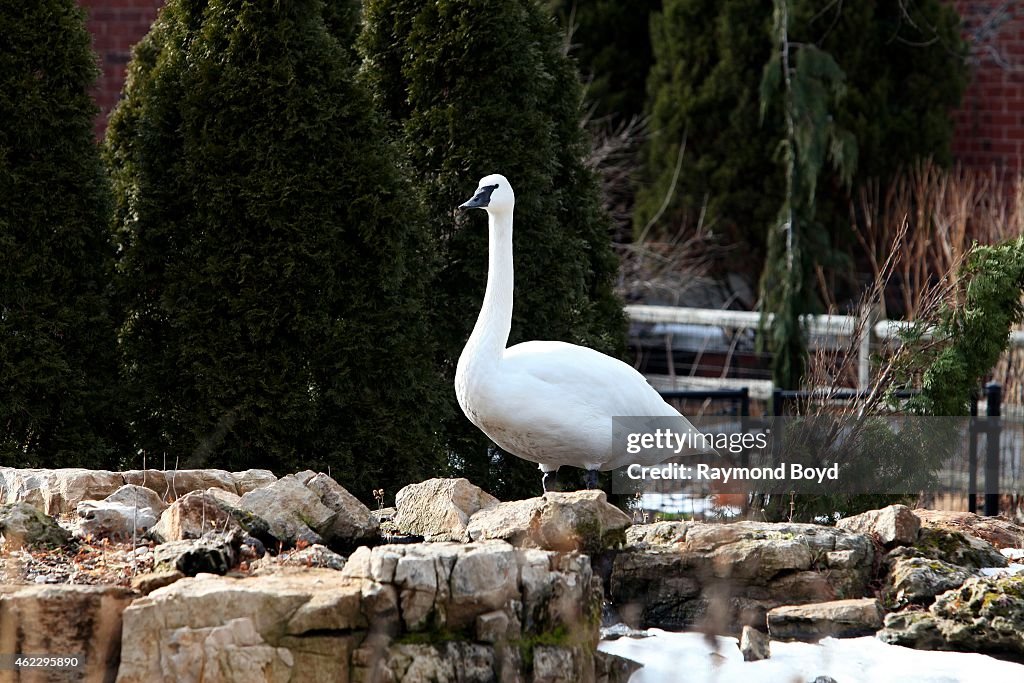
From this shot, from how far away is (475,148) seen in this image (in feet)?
24.1

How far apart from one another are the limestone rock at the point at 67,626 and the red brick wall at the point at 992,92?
10864mm

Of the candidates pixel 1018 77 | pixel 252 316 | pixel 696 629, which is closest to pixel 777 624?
pixel 696 629

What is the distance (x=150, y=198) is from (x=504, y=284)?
2.05 metres

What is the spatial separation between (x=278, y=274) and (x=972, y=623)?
3.64 m

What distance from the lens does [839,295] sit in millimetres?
13086

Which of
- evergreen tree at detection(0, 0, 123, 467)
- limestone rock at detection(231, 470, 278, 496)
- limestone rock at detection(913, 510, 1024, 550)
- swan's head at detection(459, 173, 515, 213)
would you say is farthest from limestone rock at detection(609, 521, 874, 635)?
evergreen tree at detection(0, 0, 123, 467)

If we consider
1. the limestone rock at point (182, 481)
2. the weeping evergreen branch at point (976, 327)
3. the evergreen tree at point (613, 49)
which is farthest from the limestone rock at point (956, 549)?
the evergreen tree at point (613, 49)

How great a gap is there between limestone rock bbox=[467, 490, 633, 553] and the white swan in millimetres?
881

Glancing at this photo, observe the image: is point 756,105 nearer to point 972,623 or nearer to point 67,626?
point 972,623

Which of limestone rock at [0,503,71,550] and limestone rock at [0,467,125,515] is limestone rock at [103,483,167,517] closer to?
limestone rock at [0,467,125,515]

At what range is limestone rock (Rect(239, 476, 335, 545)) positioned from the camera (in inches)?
189

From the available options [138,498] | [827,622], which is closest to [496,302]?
A: [138,498]

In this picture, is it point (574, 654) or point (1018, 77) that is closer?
point (574, 654)

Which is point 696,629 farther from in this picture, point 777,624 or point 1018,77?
point 1018,77
